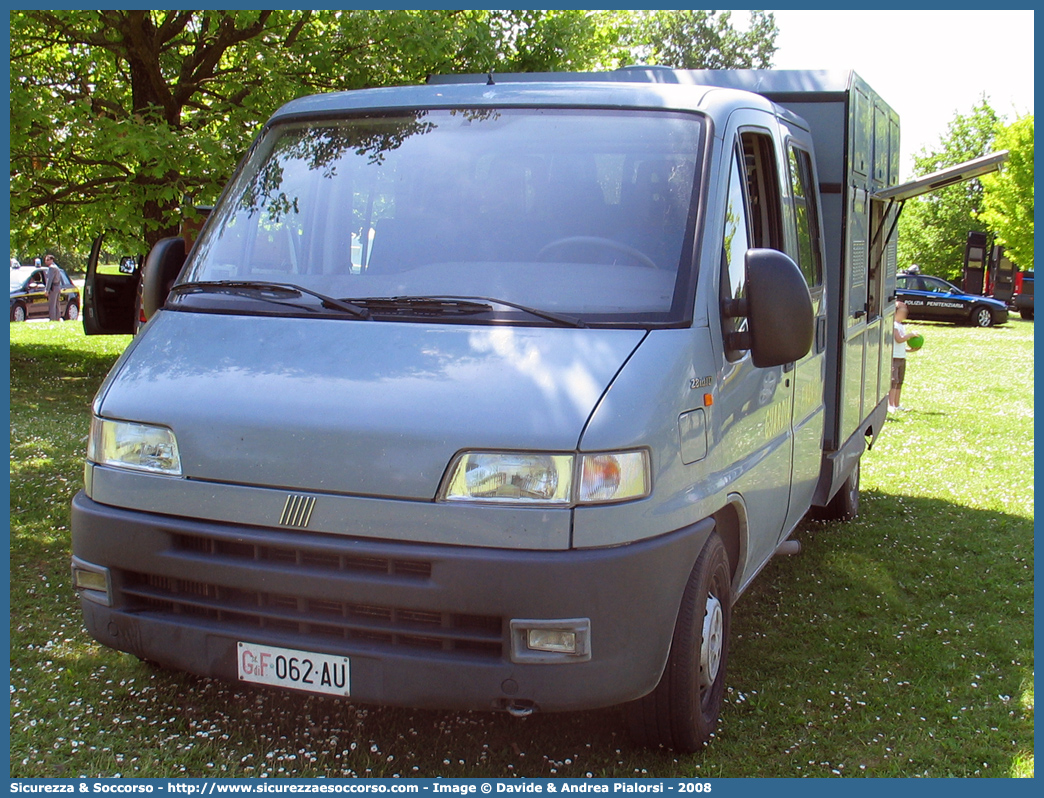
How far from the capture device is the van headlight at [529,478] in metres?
3.30

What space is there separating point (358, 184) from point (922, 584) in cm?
415

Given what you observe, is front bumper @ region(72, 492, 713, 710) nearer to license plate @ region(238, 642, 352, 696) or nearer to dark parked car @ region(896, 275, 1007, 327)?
license plate @ region(238, 642, 352, 696)

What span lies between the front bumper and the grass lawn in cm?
56

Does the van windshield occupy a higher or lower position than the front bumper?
higher

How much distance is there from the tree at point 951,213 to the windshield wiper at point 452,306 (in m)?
50.9

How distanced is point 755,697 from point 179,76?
12766 millimetres

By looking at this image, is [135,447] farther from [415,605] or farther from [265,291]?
[415,605]

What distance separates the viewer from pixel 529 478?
3.31 meters

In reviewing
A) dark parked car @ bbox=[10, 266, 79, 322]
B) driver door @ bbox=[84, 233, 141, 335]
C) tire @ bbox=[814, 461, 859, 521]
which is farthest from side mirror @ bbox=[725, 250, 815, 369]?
dark parked car @ bbox=[10, 266, 79, 322]

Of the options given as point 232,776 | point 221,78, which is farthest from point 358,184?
point 221,78

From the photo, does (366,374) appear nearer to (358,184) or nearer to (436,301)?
(436,301)

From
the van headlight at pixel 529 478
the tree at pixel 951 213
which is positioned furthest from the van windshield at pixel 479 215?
the tree at pixel 951 213

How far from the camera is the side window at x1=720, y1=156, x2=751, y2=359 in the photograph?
160 inches

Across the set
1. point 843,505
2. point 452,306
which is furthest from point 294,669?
point 843,505
